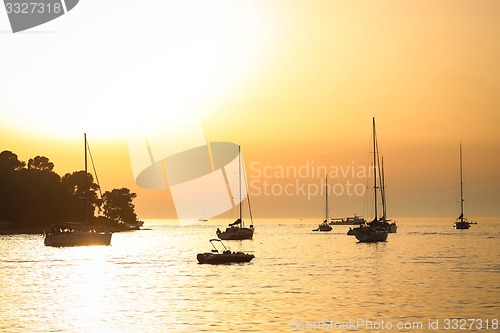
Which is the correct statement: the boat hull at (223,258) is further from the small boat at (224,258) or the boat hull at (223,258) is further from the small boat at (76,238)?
the small boat at (76,238)

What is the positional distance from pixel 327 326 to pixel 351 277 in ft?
120

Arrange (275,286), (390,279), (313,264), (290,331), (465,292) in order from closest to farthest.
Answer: (290,331) → (465,292) → (275,286) → (390,279) → (313,264)

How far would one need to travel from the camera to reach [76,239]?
14162 centimetres

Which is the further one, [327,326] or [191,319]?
[191,319]

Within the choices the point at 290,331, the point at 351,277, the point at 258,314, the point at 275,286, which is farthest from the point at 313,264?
the point at 290,331

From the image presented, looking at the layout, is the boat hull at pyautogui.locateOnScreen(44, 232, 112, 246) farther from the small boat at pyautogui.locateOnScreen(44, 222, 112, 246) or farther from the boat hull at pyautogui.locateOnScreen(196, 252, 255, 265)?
the boat hull at pyautogui.locateOnScreen(196, 252, 255, 265)

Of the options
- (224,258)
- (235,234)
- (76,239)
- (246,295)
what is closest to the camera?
(246,295)

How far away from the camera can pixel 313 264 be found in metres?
104

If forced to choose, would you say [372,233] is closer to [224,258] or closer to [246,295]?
[224,258]

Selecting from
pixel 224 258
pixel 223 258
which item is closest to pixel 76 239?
pixel 223 258

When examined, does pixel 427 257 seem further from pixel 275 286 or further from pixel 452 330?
pixel 452 330

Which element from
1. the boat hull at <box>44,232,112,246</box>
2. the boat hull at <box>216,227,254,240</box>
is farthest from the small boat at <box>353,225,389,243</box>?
the boat hull at <box>44,232,112,246</box>

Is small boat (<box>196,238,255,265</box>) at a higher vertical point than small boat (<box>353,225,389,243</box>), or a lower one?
lower

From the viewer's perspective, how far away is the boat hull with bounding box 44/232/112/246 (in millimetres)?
141500
